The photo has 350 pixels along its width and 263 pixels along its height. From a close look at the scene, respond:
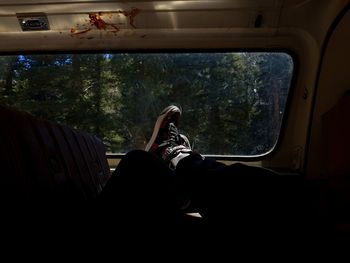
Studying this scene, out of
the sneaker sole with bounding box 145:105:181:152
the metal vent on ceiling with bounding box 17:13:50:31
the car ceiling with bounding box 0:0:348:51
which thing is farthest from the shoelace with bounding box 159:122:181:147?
the metal vent on ceiling with bounding box 17:13:50:31

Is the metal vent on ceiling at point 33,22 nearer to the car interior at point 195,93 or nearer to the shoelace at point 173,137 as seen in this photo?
the car interior at point 195,93

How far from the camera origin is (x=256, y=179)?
0.75 m

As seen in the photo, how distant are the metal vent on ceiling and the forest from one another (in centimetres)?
22

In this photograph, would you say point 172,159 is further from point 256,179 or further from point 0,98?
point 0,98

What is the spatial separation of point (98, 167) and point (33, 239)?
667 millimetres

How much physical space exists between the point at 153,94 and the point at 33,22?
780 mm

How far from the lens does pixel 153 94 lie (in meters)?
2.00

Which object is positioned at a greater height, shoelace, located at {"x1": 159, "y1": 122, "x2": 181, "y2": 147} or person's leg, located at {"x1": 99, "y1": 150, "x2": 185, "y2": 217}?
shoelace, located at {"x1": 159, "y1": 122, "x2": 181, "y2": 147}

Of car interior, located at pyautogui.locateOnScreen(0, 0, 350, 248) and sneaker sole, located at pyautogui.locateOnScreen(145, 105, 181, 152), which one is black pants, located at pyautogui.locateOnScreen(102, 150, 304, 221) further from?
sneaker sole, located at pyautogui.locateOnScreen(145, 105, 181, 152)

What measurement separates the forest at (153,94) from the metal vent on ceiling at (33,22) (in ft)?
0.73

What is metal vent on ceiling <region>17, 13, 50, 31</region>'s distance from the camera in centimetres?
167

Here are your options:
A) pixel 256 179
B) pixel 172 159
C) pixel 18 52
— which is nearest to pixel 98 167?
pixel 172 159

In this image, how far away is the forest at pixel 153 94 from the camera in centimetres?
192

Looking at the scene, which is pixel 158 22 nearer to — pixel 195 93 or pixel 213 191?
pixel 195 93
